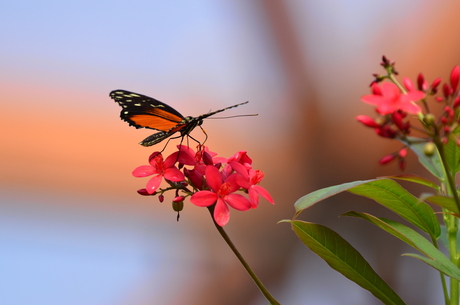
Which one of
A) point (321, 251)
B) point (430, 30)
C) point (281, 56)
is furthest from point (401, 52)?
point (321, 251)

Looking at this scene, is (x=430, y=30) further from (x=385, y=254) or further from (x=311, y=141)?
(x=385, y=254)

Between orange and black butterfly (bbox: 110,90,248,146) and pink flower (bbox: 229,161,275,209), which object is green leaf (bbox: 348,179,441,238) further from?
orange and black butterfly (bbox: 110,90,248,146)

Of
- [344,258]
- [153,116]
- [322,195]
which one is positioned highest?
[153,116]

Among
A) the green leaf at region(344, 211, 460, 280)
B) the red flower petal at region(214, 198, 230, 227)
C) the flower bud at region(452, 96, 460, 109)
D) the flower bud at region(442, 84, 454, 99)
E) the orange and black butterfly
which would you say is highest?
the orange and black butterfly

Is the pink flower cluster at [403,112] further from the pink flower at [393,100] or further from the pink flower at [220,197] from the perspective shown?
the pink flower at [220,197]

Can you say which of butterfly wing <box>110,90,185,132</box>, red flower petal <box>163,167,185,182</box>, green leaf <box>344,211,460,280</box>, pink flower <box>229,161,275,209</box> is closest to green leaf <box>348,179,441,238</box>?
green leaf <box>344,211,460,280</box>

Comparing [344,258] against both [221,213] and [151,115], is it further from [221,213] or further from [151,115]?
[151,115]

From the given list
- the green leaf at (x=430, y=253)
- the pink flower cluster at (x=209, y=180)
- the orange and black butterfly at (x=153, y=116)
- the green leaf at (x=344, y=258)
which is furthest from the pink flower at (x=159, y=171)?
the green leaf at (x=430, y=253)

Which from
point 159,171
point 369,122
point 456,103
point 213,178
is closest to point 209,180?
point 213,178

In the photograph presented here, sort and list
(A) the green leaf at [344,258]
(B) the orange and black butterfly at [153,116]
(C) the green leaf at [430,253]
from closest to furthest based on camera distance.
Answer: (C) the green leaf at [430,253] → (A) the green leaf at [344,258] → (B) the orange and black butterfly at [153,116]
